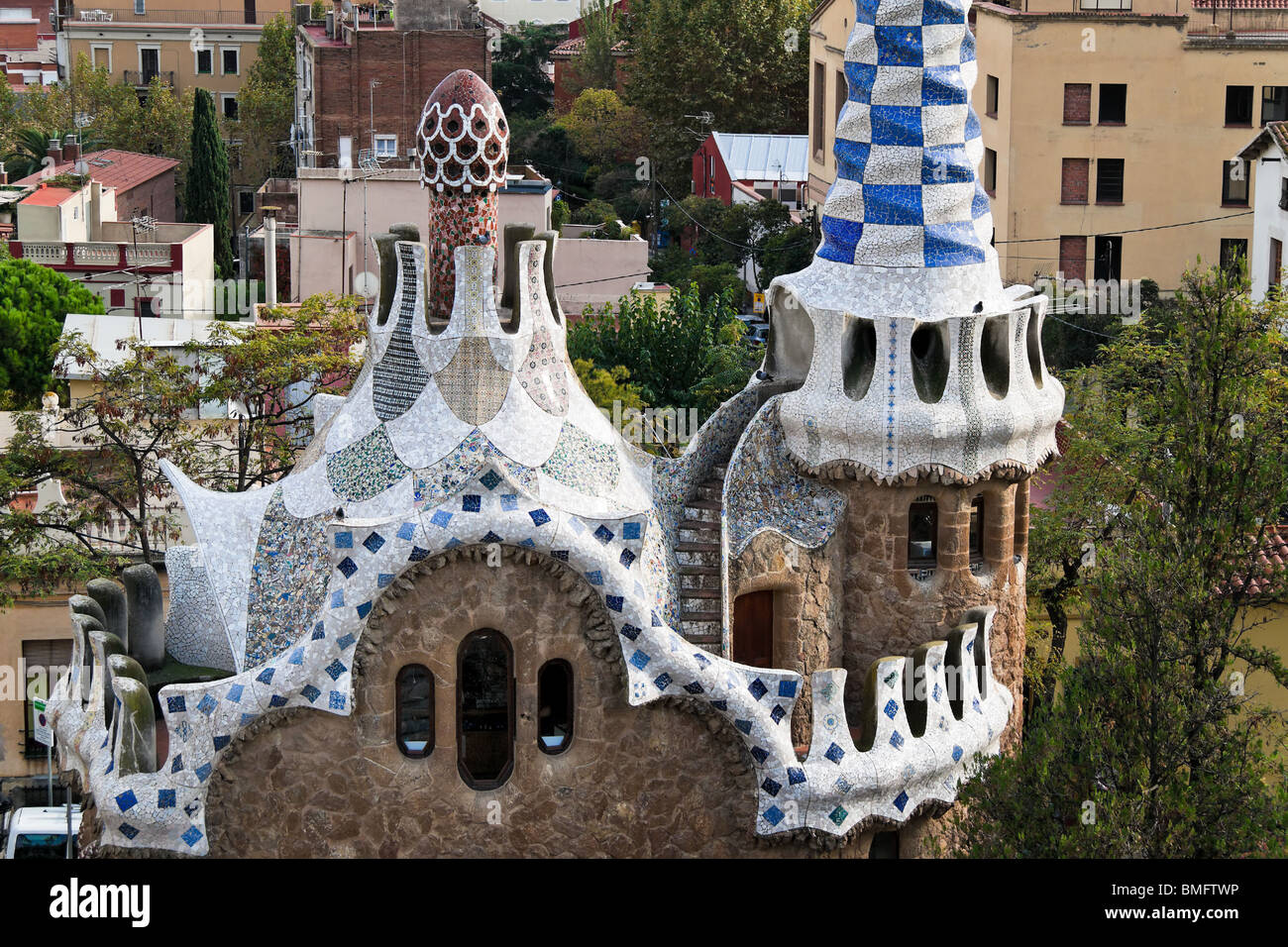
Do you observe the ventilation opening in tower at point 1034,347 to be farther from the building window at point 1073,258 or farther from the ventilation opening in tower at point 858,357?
the building window at point 1073,258

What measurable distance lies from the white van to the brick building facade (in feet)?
135

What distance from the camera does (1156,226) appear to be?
60.0m

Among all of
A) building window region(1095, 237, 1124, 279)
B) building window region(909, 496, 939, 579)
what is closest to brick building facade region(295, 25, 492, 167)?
building window region(1095, 237, 1124, 279)

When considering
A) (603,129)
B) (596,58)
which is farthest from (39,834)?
(596,58)

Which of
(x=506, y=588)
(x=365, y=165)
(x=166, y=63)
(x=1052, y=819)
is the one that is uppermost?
(x=166, y=63)

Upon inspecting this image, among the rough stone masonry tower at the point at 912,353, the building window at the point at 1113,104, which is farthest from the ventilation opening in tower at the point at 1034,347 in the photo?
the building window at the point at 1113,104

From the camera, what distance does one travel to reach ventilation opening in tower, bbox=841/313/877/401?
2448 centimetres

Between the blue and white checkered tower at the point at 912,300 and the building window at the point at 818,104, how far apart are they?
155 ft

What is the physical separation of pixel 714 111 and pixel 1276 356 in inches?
2423

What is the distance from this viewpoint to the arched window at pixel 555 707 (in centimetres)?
2288

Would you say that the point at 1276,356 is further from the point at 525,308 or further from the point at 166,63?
the point at 166,63

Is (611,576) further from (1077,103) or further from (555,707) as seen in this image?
(1077,103)

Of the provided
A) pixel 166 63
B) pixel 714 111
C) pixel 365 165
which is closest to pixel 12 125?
pixel 166 63

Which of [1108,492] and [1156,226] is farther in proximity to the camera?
[1156,226]
